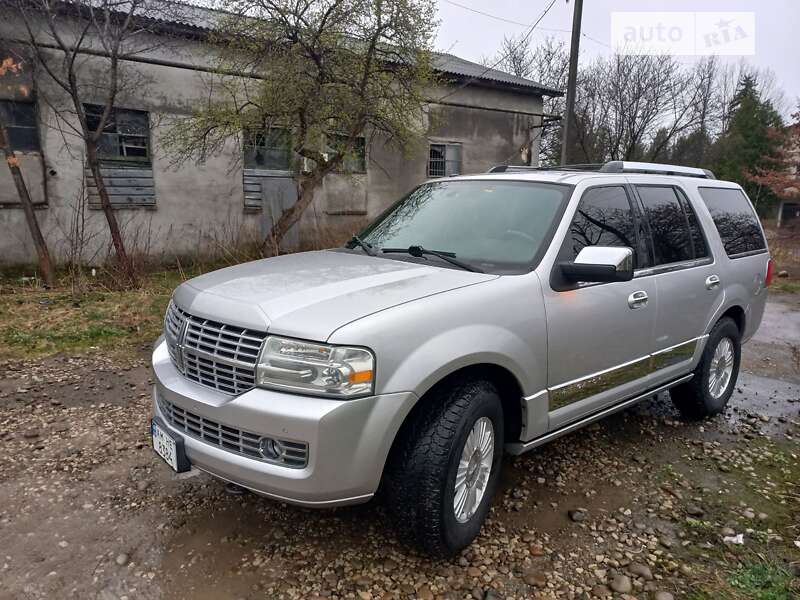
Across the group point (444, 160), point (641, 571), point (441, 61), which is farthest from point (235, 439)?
point (441, 61)

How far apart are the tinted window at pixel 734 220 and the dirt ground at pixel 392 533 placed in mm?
1496

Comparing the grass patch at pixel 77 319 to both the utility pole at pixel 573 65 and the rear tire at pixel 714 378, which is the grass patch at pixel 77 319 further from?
the utility pole at pixel 573 65

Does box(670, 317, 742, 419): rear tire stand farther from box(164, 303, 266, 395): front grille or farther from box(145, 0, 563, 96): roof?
box(145, 0, 563, 96): roof

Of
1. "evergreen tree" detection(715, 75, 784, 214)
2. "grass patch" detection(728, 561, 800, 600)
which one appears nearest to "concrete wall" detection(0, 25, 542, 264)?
"grass patch" detection(728, 561, 800, 600)

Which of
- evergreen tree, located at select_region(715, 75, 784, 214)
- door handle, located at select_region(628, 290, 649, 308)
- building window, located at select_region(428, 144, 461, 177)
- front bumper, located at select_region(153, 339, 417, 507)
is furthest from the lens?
evergreen tree, located at select_region(715, 75, 784, 214)

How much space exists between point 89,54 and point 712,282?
10220 millimetres

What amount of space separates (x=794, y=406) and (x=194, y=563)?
16.1 ft

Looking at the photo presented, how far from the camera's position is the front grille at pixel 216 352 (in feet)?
7.59

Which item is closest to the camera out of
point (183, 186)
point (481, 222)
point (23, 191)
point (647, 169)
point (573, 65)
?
point (481, 222)

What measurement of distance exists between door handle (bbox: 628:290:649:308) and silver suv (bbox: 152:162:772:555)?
0.05 feet

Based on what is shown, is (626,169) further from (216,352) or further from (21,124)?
(21,124)

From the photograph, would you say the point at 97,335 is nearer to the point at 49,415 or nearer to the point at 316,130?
the point at 49,415

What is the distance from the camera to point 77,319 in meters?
6.59

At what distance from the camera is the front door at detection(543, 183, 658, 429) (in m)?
2.95
